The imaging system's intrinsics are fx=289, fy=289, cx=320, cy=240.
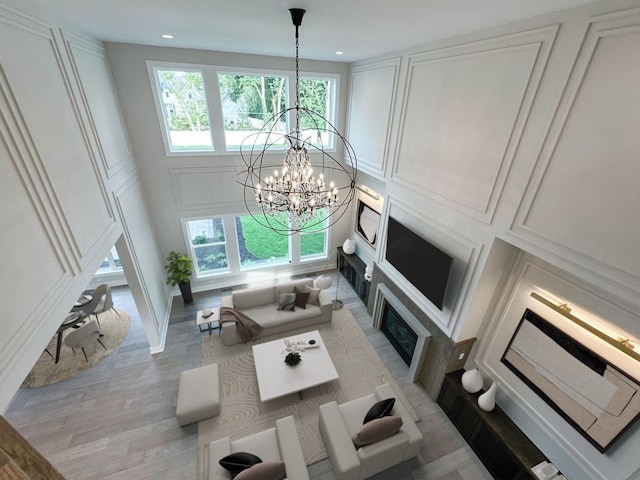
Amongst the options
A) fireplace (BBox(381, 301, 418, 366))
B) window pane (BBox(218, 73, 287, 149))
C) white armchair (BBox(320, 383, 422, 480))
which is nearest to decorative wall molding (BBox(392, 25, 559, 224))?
fireplace (BBox(381, 301, 418, 366))

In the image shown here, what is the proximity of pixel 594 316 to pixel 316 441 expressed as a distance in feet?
10.9

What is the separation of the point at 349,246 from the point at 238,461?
4.45 m

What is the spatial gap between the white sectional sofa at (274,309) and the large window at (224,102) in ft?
8.71

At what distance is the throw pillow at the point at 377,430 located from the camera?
10.3 ft

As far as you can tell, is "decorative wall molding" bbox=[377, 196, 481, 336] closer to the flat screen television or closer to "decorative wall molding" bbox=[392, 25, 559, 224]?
the flat screen television

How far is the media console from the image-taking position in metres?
3.10

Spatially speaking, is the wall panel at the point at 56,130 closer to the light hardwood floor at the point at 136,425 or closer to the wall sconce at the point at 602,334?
the light hardwood floor at the point at 136,425

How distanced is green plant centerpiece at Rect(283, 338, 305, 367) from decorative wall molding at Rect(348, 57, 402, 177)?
303cm

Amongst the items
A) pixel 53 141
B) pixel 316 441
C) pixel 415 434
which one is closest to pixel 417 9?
pixel 53 141

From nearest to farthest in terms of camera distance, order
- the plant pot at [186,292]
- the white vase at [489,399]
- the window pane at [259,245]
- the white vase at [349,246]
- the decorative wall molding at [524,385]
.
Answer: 1. the decorative wall molding at [524,385]
2. the white vase at [489,399]
3. the plant pot at [186,292]
4. the window pane at [259,245]
5. the white vase at [349,246]

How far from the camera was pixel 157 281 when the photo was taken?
5.29 metres

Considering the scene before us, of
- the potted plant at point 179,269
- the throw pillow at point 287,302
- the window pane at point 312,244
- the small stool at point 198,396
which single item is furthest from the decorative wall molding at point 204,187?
the small stool at point 198,396

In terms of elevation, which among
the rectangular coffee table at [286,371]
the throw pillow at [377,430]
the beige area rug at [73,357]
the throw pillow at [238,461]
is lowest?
the beige area rug at [73,357]

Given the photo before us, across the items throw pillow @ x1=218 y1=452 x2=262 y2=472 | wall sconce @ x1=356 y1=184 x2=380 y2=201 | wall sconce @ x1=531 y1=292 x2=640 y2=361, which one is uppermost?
wall sconce @ x1=356 y1=184 x2=380 y2=201
